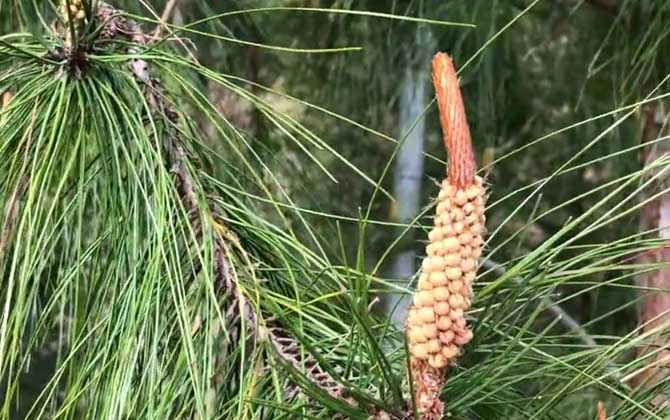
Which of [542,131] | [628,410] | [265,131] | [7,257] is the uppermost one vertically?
[542,131]

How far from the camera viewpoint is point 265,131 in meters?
1.04

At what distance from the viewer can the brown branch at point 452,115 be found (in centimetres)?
33

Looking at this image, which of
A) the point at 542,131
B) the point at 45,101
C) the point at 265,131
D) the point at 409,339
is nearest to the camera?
the point at 409,339

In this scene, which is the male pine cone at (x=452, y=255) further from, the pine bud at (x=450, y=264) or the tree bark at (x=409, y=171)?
the tree bark at (x=409, y=171)

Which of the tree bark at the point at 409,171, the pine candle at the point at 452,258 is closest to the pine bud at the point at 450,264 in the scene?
the pine candle at the point at 452,258

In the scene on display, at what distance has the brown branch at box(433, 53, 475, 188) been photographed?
33cm

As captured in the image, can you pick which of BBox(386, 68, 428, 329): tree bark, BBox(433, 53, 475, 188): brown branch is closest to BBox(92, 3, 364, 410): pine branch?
A: BBox(433, 53, 475, 188): brown branch

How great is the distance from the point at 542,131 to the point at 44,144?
1.25 metres

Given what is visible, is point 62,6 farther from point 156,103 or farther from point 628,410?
point 628,410

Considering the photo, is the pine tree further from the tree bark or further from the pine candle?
the tree bark

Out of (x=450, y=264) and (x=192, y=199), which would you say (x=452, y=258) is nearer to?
(x=450, y=264)

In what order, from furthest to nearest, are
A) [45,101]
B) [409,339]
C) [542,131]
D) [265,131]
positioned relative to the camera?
[542,131]
[265,131]
[45,101]
[409,339]

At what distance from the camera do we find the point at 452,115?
329 mm

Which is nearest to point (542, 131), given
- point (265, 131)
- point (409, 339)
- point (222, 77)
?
point (265, 131)
